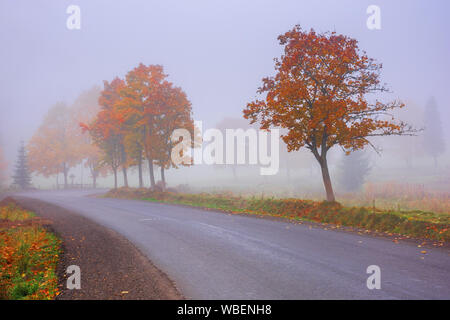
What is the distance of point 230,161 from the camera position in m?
55.8

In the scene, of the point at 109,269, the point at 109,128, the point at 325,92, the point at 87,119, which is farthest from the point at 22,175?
the point at 325,92

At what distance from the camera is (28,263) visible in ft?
24.7

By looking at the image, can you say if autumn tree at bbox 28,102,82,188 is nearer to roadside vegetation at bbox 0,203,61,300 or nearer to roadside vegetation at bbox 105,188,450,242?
roadside vegetation at bbox 105,188,450,242

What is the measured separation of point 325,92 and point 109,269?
1207cm

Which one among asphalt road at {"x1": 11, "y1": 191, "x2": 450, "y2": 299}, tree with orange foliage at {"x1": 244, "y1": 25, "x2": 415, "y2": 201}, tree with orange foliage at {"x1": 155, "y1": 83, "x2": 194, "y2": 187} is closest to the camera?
asphalt road at {"x1": 11, "y1": 191, "x2": 450, "y2": 299}

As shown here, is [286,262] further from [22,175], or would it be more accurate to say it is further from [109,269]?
[22,175]

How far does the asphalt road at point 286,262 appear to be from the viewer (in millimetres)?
5289

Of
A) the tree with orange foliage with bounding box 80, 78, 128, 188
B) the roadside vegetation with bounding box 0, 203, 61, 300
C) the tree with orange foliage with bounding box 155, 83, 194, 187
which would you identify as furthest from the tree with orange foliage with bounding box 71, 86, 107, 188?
the roadside vegetation with bounding box 0, 203, 61, 300

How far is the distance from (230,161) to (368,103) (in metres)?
42.8

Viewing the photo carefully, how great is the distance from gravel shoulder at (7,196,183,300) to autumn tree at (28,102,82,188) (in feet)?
117

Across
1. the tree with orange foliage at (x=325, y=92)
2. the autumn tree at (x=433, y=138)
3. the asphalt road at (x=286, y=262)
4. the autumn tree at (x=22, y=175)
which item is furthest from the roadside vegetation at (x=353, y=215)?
the autumn tree at (x=433, y=138)

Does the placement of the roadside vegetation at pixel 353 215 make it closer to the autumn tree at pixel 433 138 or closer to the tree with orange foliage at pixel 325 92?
the tree with orange foliage at pixel 325 92

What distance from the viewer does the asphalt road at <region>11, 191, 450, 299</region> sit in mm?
5289
